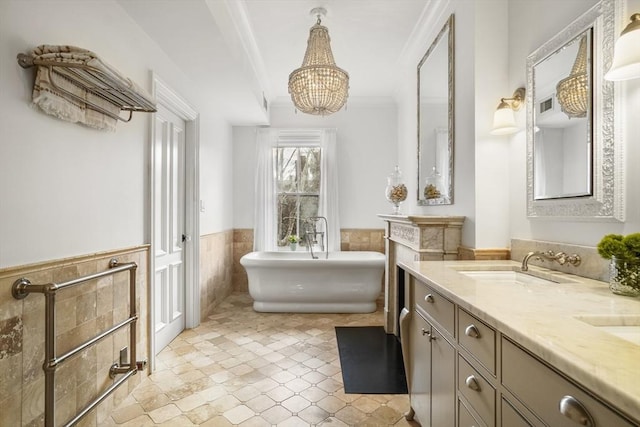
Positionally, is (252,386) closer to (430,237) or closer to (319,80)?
(430,237)

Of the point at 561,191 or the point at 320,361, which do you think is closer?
the point at 561,191

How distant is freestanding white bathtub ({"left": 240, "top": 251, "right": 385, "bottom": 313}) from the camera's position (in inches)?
142

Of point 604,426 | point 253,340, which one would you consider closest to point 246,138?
point 253,340

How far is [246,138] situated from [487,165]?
11.4ft

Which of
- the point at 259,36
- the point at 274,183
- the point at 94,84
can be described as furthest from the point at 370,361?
the point at 259,36

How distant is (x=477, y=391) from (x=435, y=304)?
41cm

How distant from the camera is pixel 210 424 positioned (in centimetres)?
180

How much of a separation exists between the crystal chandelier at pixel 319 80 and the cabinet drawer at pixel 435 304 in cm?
148

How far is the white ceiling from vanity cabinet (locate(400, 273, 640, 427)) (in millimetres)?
2098

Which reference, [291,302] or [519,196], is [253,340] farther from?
[519,196]

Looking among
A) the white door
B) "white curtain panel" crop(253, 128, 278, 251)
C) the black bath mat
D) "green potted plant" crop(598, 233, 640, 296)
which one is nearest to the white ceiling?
the white door

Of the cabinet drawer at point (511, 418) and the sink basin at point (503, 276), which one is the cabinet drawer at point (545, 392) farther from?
the sink basin at point (503, 276)

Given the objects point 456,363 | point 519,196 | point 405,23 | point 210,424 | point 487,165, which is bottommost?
point 210,424

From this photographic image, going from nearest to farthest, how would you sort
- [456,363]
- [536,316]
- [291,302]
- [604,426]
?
[604,426]
[536,316]
[456,363]
[291,302]
